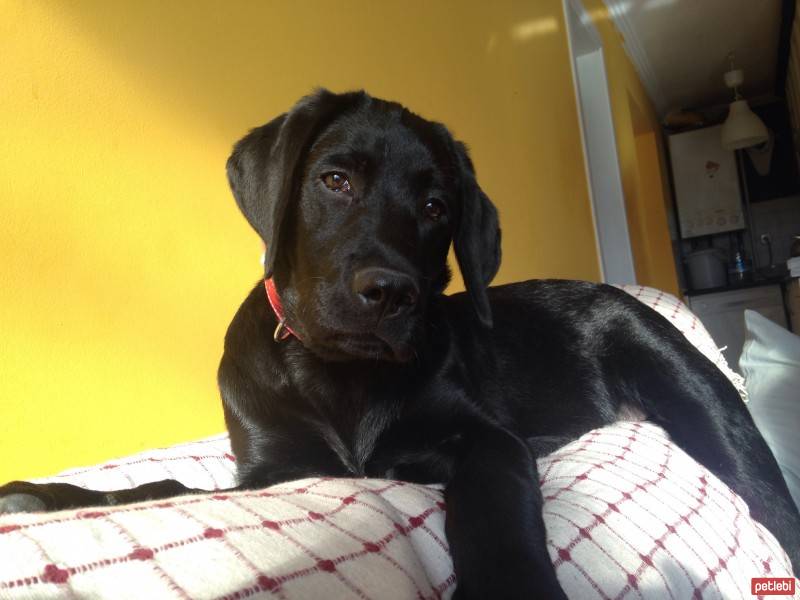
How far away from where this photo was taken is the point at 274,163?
110 cm

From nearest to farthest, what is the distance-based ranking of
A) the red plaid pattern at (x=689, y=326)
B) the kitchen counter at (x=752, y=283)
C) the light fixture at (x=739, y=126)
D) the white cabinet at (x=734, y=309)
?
the red plaid pattern at (x=689, y=326) → the kitchen counter at (x=752, y=283) → the white cabinet at (x=734, y=309) → the light fixture at (x=739, y=126)

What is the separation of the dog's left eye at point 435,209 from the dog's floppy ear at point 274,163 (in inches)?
9.0

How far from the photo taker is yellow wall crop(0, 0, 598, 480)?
43.6 inches

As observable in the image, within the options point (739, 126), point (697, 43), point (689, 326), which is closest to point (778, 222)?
point (739, 126)

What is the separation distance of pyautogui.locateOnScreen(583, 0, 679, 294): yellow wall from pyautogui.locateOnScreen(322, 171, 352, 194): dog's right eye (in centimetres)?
418

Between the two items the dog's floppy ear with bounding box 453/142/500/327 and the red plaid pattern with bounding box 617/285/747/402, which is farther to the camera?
the red plaid pattern with bounding box 617/285/747/402

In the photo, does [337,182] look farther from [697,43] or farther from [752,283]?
[697,43]

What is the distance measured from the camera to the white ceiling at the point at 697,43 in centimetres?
585

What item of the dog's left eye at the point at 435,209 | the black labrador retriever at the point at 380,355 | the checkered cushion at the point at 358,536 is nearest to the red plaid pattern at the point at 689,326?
the black labrador retriever at the point at 380,355

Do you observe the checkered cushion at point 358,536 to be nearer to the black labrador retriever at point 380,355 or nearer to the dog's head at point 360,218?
the black labrador retriever at point 380,355

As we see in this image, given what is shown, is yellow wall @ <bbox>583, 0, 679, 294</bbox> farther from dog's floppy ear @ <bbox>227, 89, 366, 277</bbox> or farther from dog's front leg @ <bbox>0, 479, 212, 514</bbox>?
dog's front leg @ <bbox>0, 479, 212, 514</bbox>

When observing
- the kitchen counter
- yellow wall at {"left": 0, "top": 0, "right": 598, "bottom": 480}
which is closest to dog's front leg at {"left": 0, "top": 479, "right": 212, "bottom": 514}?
yellow wall at {"left": 0, "top": 0, "right": 598, "bottom": 480}

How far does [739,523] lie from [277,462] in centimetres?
74

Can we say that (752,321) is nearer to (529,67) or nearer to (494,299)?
(494,299)
